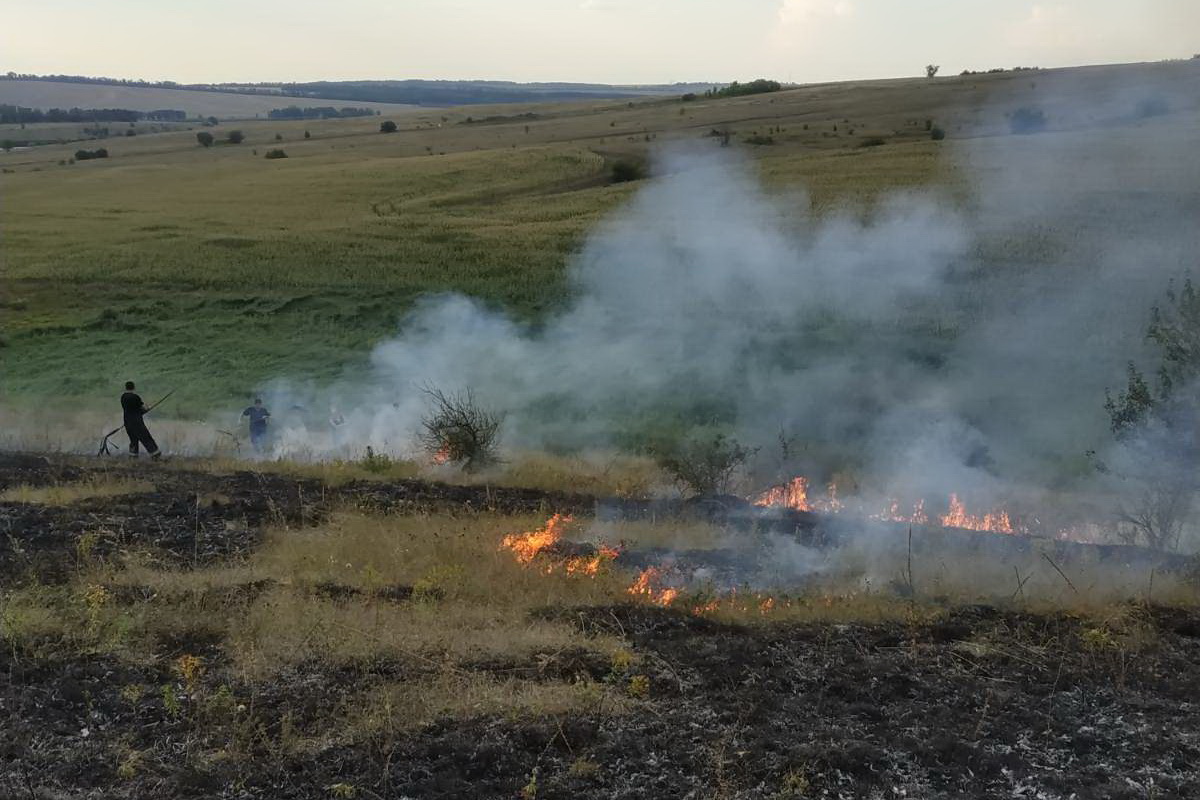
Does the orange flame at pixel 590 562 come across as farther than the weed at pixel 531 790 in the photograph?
Yes

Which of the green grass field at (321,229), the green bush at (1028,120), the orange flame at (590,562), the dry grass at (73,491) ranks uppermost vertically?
the green bush at (1028,120)

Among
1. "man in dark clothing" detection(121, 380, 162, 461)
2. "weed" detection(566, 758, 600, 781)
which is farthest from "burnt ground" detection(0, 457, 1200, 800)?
"man in dark clothing" detection(121, 380, 162, 461)

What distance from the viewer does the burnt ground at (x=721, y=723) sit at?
4.86 m

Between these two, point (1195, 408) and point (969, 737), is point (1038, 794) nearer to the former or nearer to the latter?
point (969, 737)

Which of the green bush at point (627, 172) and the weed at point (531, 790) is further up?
the green bush at point (627, 172)

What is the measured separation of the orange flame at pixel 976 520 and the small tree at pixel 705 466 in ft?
8.25

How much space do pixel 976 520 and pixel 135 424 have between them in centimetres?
1075

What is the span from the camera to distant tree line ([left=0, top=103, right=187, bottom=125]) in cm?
9100

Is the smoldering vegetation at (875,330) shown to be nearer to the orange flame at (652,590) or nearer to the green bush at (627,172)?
the orange flame at (652,590)

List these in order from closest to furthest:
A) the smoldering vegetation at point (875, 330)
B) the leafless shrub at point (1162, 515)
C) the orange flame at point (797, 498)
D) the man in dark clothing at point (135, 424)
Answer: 1. the leafless shrub at point (1162, 515)
2. the orange flame at point (797, 498)
3. the man in dark clothing at point (135, 424)
4. the smoldering vegetation at point (875, 330)

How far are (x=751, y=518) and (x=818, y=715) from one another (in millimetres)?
3874

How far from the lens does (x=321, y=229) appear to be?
88.5ft

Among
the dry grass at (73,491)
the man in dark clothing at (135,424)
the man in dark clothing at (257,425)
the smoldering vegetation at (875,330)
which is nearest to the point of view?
the dry grass at (73,491)

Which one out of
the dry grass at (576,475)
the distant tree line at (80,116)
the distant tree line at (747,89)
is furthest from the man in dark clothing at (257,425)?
the distant tree line at (80,116)
